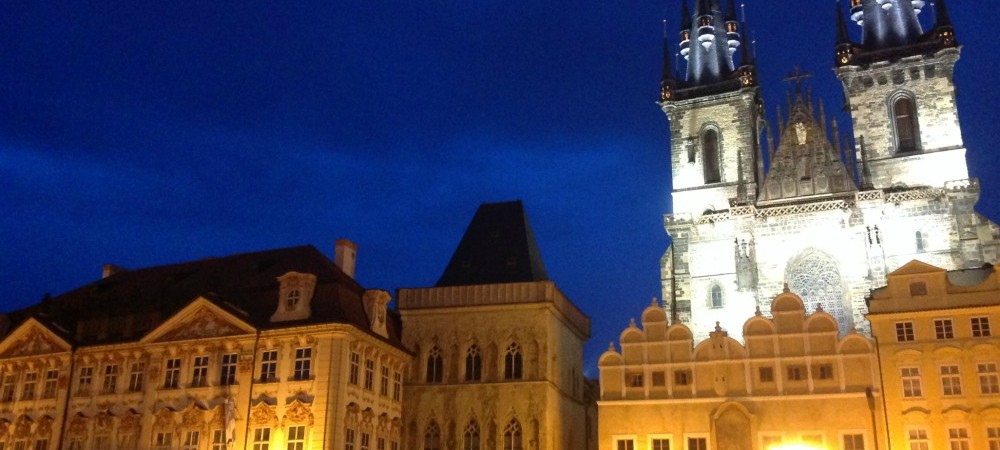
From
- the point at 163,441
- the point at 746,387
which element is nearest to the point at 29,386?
the point at 163,441

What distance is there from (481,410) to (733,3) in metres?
34.8

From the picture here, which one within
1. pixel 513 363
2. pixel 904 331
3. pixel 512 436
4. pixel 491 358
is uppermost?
pixel 904 331

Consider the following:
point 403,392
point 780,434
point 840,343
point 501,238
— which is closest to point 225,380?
point 403,392

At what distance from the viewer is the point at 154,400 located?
116 ft

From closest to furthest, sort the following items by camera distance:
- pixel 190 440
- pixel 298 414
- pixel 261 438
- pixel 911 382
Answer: pixel 911 382 → pixel 298 414 → pixel 261 438 → pixel 190 440

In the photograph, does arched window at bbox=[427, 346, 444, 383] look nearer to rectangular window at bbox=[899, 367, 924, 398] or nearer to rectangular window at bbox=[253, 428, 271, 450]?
rectangular window at bbox=[253, 428, 271, 450]

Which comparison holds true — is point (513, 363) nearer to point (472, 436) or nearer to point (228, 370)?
point (472, 436)

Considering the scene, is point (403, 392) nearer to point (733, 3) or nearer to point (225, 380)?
point (225, 380)

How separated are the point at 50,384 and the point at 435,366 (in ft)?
53.2

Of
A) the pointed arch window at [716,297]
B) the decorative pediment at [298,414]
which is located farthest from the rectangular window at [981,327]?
the decorative pediment at [298,414]

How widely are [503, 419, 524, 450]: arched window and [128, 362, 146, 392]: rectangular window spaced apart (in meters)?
14.7

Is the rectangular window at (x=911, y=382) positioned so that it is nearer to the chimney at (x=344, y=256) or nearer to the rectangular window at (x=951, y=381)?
the rectangular window at (x=951, y=381)

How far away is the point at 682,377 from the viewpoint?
3469cm

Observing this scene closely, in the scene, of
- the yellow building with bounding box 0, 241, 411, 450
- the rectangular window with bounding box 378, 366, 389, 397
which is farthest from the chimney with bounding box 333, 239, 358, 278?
the rectangular window with bounding box 378, 366, 389, 397
